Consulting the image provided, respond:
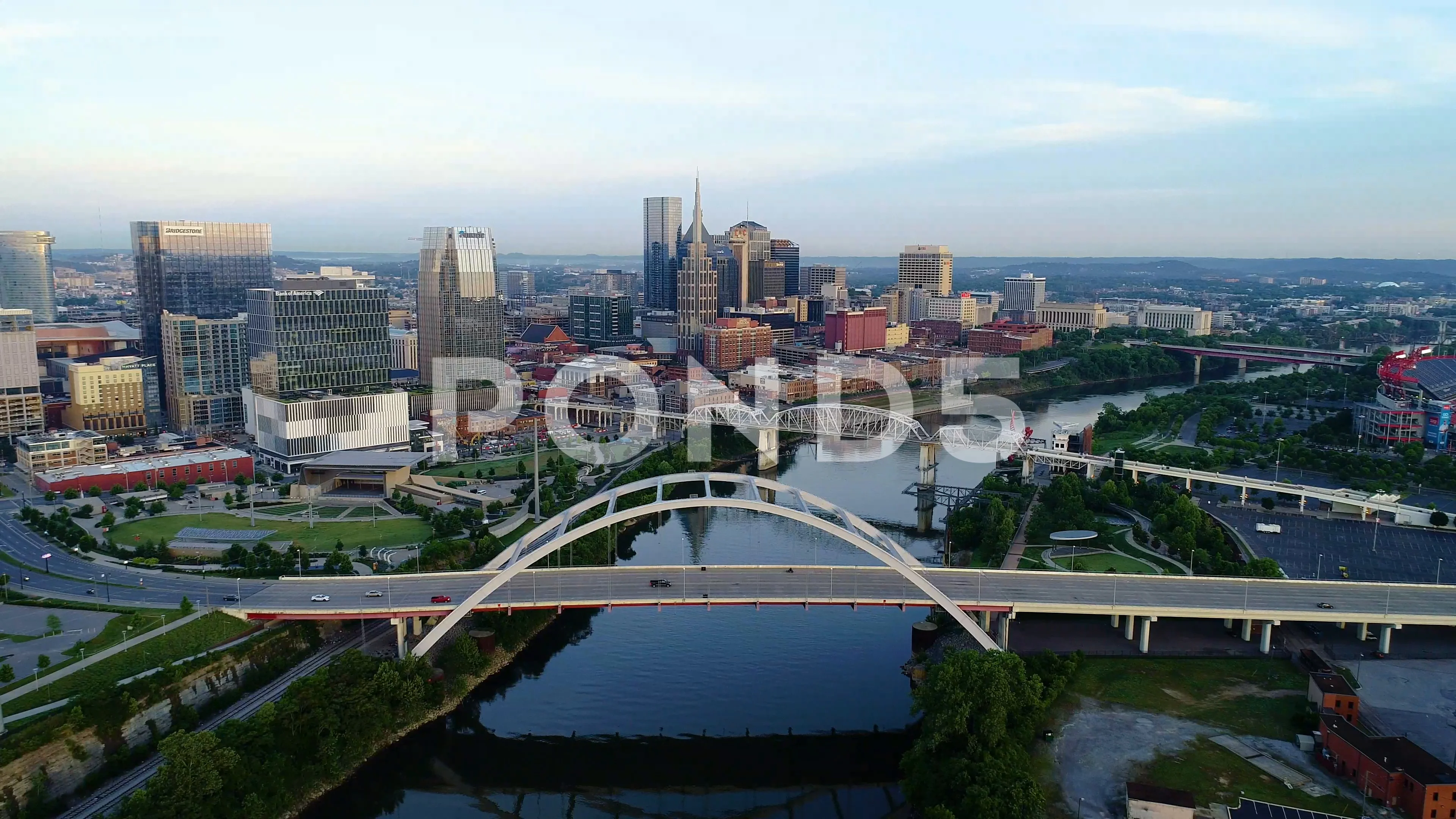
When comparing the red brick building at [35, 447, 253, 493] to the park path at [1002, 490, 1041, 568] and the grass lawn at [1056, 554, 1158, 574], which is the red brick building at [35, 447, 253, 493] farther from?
the grass lawn at [1056, 554, 1158, 574]

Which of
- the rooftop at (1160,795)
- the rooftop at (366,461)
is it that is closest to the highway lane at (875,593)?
the rooftop at (1160,795)

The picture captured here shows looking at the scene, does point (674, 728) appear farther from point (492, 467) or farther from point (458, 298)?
point (458, 298)

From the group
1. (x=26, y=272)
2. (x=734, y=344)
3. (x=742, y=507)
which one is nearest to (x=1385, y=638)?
(x=742, y=507)

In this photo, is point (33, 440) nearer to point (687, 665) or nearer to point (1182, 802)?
point (687, 665)

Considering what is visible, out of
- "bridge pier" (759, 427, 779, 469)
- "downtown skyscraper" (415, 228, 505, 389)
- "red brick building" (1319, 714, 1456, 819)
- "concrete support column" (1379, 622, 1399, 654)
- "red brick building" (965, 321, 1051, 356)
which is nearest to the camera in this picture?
"red brick building" (1319, 714, 1456, 819)

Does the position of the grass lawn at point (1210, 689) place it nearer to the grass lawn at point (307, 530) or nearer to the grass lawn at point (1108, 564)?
the grass lawn at point (1108, 564)

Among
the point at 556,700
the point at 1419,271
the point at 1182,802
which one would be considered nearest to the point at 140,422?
the point at 556,700

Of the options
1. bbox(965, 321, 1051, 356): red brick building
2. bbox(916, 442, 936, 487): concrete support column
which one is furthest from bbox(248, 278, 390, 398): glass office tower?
bbox(965, 321, 1051, 356): red brick building
